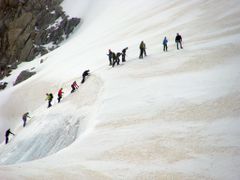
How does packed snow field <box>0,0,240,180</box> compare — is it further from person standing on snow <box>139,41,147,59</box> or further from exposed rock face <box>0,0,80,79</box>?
exposed rock face <box>0,0,80,79</box>

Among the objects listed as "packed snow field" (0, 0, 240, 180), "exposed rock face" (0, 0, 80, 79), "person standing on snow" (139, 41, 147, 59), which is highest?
"exposed rock face" (0, 0, 80, 79)

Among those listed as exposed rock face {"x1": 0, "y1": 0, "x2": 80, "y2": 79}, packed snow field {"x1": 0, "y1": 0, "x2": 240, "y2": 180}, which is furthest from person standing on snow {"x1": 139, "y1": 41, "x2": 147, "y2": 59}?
exposed rock face {"x1": 0, "y1": 0, "x2": 80, "y2": 79}

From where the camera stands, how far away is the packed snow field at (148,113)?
12.0 meters

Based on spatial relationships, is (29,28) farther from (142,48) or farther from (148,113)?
(148,113)

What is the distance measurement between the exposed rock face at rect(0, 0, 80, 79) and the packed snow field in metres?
32.8

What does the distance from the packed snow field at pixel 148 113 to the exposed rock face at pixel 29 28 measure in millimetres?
32792

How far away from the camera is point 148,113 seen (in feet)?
58.9

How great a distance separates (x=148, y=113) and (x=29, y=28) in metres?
68.7

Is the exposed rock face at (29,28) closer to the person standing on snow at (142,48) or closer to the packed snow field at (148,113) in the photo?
the packed snow field at (148,113)

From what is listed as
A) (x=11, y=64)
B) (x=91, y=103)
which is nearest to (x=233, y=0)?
(x=91, y=103)

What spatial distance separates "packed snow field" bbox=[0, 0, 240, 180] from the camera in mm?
12023

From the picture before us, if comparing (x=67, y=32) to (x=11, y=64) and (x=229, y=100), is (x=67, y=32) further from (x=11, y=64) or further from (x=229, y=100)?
(x=229, y=100)

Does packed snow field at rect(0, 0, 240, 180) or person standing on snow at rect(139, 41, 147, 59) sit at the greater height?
person standing on snow at rect(139, 41, 147, 59)

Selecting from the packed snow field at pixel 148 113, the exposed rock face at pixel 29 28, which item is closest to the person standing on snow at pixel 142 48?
the packed snow field at pixel 148 113
